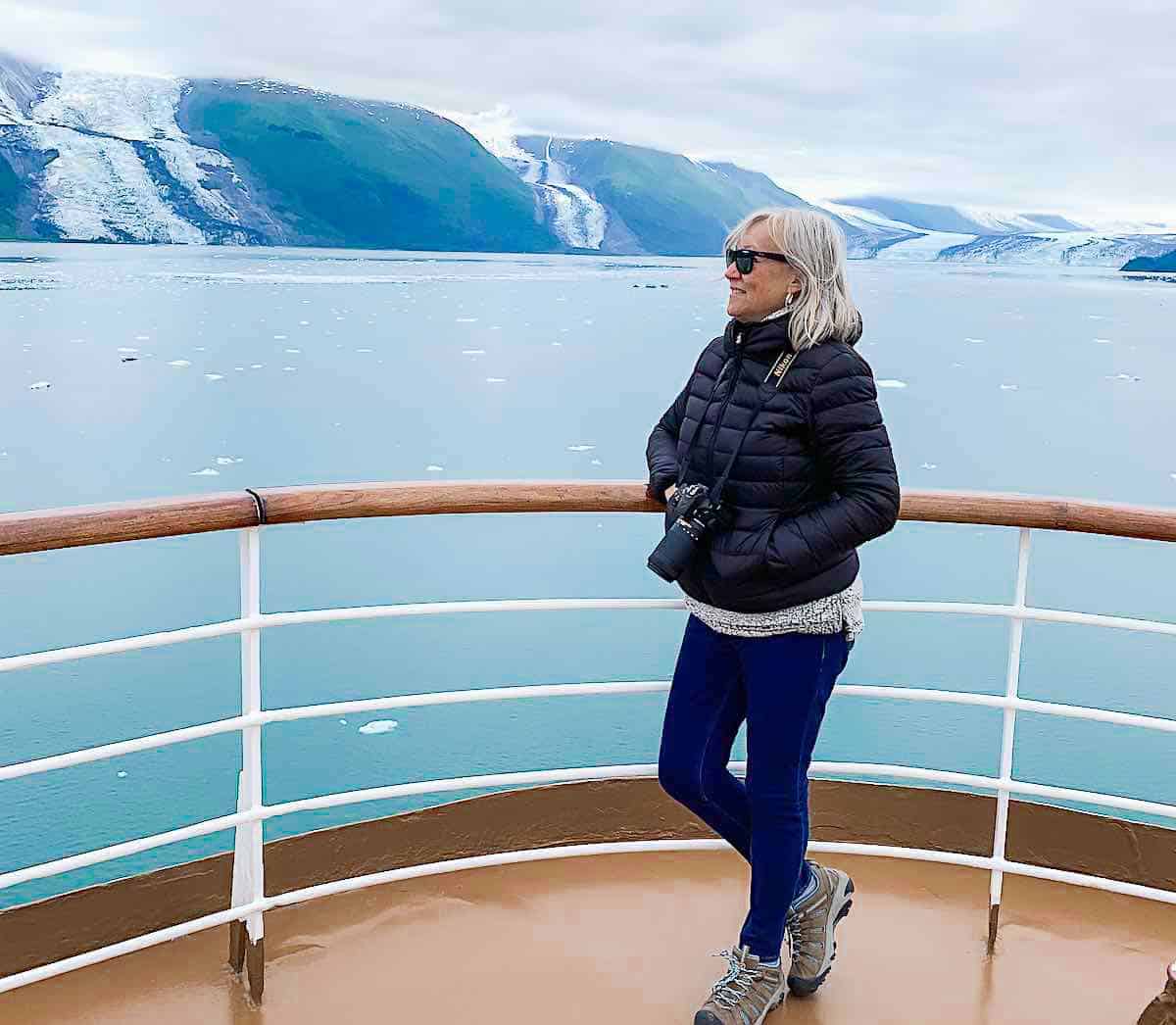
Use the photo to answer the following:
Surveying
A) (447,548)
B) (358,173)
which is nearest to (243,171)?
(358,173)

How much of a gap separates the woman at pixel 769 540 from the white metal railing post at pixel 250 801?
46 centimetres

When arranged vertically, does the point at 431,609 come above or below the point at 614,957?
above

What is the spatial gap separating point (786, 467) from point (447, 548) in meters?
17.0

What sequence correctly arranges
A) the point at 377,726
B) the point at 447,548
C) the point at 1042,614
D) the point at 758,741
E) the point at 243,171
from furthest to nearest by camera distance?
1. the point at 243,171
2. the point at 447,548
3. the point at 377,726
4. the point at 1042,614
5. the point at 758,741

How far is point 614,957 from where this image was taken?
164 centimetres

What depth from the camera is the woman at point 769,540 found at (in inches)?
50.9

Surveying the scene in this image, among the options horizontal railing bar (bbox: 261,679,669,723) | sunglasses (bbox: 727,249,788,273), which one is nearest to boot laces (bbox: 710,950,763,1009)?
horizontal railing bar (bbox: 261,679,669,723)

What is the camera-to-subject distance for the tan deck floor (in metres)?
1.52

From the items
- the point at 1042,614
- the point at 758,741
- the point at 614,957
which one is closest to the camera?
the point at 758,741

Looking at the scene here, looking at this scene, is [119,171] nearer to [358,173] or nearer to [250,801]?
[358,173]

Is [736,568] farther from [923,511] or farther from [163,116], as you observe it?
[163,116]

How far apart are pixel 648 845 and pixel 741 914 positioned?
20cm

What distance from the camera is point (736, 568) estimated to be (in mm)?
1324

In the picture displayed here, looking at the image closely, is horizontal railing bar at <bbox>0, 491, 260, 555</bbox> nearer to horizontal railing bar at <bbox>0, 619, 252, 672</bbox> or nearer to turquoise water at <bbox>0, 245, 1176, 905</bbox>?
horizontal railing bar at <bbox>0, 619, 252, 672</bbox>
